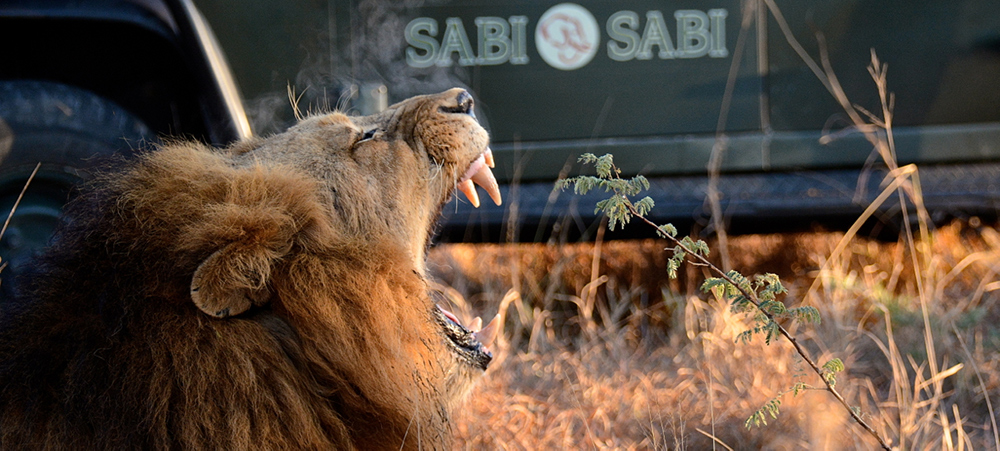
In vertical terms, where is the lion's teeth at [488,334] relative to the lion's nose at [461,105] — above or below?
below

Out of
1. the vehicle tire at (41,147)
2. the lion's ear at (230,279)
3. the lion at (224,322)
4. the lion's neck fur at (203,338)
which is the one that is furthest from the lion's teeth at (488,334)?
the vehicle tire at (41,147)

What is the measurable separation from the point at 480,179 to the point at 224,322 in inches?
38.3

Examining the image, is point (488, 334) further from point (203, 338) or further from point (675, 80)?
point (675, 80)

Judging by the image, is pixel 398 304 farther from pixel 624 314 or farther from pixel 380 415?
pixel 624 314

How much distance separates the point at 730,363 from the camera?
3111 millimetres

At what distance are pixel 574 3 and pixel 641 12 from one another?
0.91 feet

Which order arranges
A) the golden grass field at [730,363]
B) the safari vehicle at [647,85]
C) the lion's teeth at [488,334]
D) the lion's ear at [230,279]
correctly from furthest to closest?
1. the safari vehicle at [647,85]
2. the golden grass field at [730,363]
3. the lion's teeth at [488,334]
4. the lion's ear at [230,279]

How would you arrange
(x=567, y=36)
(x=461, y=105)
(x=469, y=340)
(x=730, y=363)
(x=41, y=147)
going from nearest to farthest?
(x=469, y=340) → (x=461, y=105) → (x=41, y=147) → (x=730, y=363) → (x=567, y=36)

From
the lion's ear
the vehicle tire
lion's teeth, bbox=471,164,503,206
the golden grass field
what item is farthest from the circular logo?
the lion's ear

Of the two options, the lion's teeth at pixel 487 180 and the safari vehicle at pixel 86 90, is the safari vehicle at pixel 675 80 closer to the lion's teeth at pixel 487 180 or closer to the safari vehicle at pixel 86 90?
the safari vehicle at pixel 86 90

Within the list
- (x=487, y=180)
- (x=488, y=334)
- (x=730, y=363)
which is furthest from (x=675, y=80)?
(x=488, y=334)

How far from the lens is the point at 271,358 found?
1.48 m

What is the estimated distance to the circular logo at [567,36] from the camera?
3.44 meters

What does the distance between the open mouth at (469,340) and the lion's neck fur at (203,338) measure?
0.16 m
